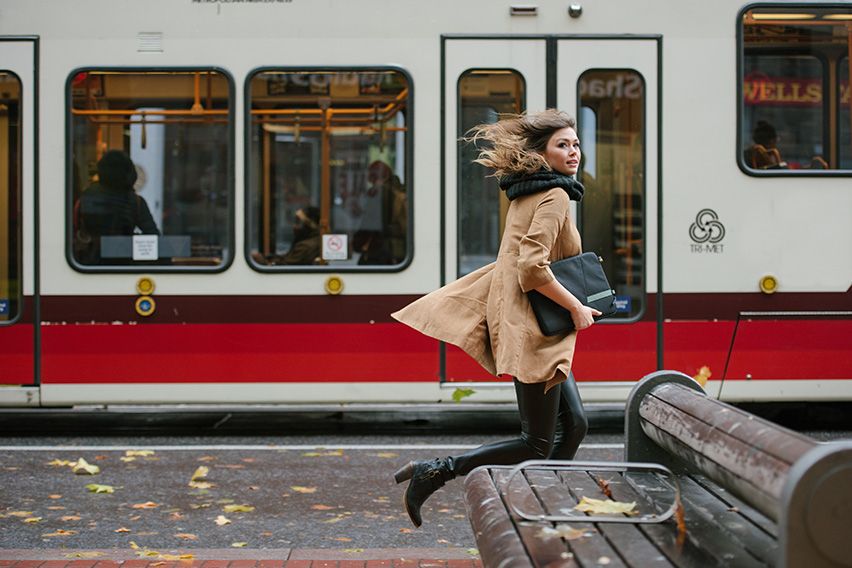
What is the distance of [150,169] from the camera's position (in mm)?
9172

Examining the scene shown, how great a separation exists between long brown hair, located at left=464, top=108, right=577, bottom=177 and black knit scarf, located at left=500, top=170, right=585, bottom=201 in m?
0.03

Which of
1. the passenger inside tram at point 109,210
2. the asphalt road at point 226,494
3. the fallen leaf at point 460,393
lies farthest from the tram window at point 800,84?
the passenger inside tram at point 109,210

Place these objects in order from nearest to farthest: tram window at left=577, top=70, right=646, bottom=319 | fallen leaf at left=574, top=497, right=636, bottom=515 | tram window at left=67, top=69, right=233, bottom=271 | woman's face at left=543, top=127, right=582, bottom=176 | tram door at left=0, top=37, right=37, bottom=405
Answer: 1. fallen leaf at left=574, top=497, right=636, bottom=515
2. woman's face at left=543, top=127, right=582, bottom=176
3. tram door at left=0, top=37, right=37, bottom=405
4. tram window at left=67, top=69, right=233, bottom=271
5. tram window at left=577, top=70, right=646, bottom=319

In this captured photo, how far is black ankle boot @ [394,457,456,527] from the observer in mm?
5285

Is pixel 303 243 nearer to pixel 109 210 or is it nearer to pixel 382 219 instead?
pixel 382 219

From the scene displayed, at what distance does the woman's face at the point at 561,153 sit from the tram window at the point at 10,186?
17.4 feet

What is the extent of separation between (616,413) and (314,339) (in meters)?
2.55

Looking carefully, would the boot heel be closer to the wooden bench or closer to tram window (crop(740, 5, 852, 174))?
the wooden bench

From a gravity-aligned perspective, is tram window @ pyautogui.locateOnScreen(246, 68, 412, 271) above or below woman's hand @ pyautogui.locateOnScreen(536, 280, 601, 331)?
above

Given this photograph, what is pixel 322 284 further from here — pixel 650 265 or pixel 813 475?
pixel 813 475

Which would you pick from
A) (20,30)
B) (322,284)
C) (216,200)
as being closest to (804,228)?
(322,284)

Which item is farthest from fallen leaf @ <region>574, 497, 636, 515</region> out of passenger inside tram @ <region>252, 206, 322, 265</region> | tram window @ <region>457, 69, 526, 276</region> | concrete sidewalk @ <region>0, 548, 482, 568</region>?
passenger inside tram @ <region>252, 206, 322, 265</region>

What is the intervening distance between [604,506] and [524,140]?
1931 mm

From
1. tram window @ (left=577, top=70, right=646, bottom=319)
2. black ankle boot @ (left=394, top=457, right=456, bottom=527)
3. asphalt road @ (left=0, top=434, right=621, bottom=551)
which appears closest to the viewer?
black ankle boot @ (left=394, top=457, right=456, bottom=527)
